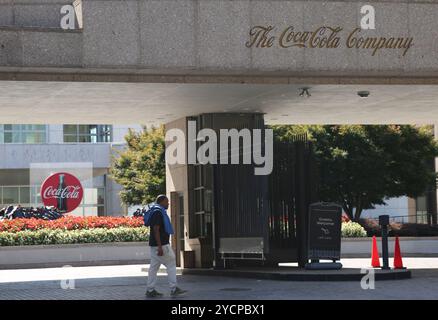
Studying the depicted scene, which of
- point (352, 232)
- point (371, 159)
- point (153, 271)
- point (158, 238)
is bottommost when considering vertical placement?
point (352, 232)

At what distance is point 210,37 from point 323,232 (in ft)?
17.5

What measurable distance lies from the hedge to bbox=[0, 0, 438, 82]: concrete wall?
15.0 m

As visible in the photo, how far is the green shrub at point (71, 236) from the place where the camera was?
3159 cm

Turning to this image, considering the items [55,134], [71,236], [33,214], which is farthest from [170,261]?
[55,134]

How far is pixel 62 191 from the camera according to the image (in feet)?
159

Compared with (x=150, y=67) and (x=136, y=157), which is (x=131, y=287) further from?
(x=136, y=157)

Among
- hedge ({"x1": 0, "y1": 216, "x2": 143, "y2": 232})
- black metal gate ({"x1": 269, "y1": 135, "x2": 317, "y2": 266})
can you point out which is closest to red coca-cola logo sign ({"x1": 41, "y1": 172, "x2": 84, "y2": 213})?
hedge ({"x1": 0, "y1": 216, "x2": 143, "y2": 232})

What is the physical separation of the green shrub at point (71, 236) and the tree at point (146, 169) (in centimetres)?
1138

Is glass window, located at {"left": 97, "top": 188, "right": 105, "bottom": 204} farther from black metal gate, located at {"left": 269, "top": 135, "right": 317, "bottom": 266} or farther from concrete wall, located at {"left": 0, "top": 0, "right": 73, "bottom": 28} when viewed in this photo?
concrete wall, located at {"left": 0, "top": 0, "right": 73, "bottom": 28}

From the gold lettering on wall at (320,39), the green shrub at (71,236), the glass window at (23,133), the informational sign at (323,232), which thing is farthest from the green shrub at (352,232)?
the glass window at (23,133)

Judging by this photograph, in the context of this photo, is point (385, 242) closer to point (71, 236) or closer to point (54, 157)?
point (71, 236)

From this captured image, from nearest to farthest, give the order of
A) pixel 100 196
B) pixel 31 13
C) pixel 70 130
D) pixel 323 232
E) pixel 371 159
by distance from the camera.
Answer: pixel 31 13 < pixel 323 232 < pixel 371 159 < pixel 70 130 < pixel 100 196

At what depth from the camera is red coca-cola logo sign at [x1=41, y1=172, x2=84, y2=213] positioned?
47.2 metres
